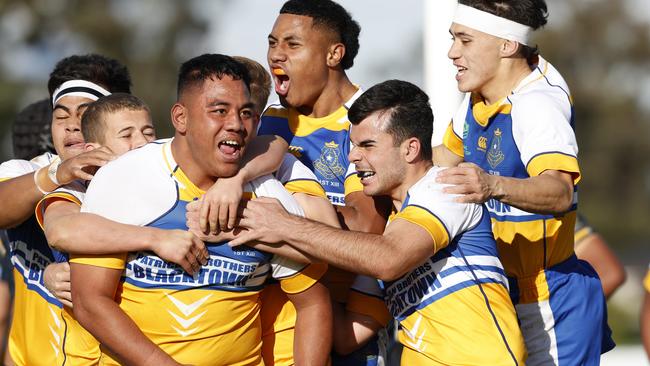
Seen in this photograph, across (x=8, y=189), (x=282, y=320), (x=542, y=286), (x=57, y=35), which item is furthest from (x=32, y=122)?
(x=57, y=35)

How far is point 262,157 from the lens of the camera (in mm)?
4805

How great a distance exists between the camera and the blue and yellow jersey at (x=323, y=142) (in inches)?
222

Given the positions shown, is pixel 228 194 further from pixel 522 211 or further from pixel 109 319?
pixel 522 211

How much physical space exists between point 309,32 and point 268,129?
605mm

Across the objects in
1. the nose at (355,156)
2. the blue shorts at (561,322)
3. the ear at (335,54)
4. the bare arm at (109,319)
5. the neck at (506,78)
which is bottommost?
the blue shorts at (561,322)

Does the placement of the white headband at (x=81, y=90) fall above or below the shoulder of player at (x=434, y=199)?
above

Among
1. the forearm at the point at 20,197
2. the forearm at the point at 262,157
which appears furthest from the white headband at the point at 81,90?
the forearm at the point at 262,157

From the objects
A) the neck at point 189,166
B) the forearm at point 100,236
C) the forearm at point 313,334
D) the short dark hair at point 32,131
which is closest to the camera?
the forearm at point 100,236

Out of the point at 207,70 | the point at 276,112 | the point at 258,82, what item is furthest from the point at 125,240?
the point at 276,112

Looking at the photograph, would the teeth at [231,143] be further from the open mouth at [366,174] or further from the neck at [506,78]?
the neck at [506,78]

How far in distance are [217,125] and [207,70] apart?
0.84 ft

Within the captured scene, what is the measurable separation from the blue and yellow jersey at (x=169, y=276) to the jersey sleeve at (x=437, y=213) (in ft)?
2.36

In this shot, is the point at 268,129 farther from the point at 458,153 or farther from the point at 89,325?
the point at 89,325

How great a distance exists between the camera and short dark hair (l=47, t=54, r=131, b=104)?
5.81m
